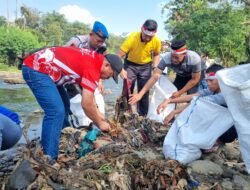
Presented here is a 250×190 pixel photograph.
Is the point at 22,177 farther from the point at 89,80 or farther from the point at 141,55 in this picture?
the point at 141,55

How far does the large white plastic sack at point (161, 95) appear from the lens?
19.0 feet

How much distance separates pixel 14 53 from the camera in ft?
122

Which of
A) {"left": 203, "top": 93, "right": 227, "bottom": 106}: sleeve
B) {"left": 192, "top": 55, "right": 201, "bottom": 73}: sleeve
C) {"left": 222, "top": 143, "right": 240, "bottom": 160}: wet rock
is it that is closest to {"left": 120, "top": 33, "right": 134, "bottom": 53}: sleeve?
{"left": 192, "top": 55, "right": 201, "bottom": 73}: sleeve

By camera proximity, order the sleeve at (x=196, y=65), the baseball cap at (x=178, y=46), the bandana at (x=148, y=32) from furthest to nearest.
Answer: the bandana at (x=148, y=32), the sleeve at (x=196, y=65), the baseball cap at (x=178, y=46)

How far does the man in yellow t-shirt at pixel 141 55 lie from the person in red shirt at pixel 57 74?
236cm

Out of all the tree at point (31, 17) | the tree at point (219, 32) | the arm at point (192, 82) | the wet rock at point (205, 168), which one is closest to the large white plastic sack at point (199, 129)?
the wet rock at point (205, 168)

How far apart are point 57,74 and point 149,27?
93.3 inches

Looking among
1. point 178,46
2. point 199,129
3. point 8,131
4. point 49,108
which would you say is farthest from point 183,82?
point 8,131

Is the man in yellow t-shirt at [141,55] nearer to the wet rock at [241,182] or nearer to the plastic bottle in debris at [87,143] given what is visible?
the plastic bottle in debris at [87,143]

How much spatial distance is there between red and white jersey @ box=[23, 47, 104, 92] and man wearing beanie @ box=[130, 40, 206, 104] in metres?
1.80

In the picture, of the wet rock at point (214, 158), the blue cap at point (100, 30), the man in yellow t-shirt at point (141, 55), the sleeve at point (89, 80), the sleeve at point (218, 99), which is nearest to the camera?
the sleeve at point (89, 80)

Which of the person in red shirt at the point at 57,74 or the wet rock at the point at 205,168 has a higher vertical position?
the person in red shirt at the point at 57,74

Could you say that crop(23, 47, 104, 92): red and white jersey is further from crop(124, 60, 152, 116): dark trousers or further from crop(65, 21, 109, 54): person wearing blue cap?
crop(124, 60, 152, 116): dark trousers

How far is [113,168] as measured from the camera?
3.23 metres
